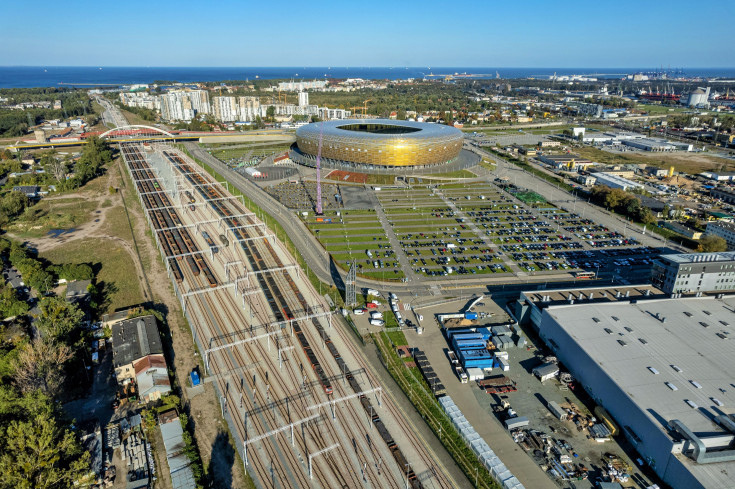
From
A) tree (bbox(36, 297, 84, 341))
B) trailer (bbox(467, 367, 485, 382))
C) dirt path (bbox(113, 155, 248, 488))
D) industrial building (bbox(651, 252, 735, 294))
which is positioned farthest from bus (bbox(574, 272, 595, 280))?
tree (bbox(36, 297, 84, 341))

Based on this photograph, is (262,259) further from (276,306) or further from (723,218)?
(723,218)

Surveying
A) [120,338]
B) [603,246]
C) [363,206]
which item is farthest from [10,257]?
[603,246]

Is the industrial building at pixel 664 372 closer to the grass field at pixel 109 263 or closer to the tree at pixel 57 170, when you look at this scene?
the grass field at pixel 109 263

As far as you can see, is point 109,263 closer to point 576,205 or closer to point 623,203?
point 576,205

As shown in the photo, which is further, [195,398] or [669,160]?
[669,160]

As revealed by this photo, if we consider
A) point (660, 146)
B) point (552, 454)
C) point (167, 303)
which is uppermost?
point (660, 146)

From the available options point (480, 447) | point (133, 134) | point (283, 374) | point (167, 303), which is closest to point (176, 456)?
point (283, 374)

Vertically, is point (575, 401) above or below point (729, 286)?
below
